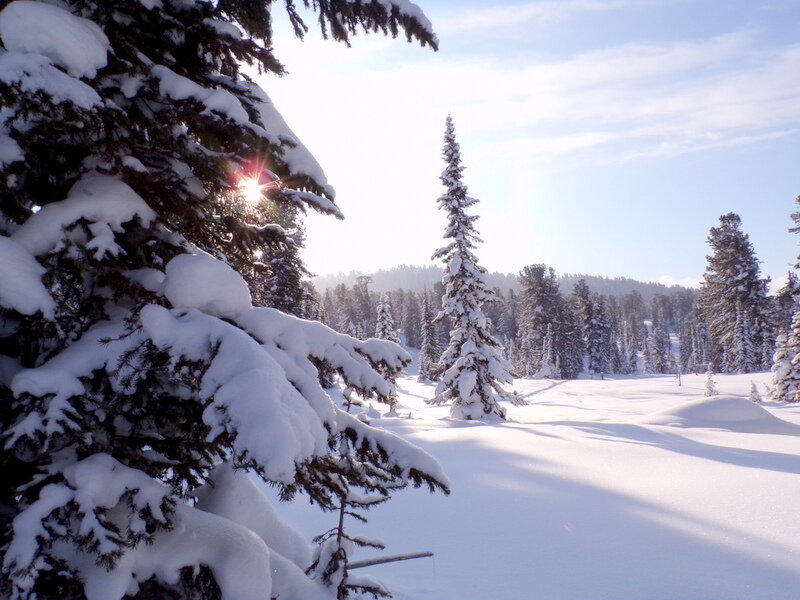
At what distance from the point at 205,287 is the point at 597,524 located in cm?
453

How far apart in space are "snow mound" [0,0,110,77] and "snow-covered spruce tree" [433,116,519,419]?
1730cm

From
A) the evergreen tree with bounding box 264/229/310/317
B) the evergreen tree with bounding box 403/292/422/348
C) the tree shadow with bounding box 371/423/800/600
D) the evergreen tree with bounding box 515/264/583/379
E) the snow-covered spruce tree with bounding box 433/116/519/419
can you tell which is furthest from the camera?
the evergreen tree with bounding box 403/292/422/348

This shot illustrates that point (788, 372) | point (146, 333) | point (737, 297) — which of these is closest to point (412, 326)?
point (737, 297)

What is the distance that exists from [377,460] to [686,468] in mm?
6161

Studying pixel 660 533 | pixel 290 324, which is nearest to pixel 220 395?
pixel 290 324

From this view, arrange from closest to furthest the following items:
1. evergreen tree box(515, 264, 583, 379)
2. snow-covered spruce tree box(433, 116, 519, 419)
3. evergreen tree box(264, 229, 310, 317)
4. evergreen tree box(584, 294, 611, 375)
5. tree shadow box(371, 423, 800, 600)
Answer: tree shadow box(371, 423, 800, 600) → snow-covered spruce tree box(433, 116, 519, 419) → evergreen tree box(264, 229, 310, 317) → evergreen tree box(515, 264, 583, 379) → evergreen tree box(584, 294, 611, 375)

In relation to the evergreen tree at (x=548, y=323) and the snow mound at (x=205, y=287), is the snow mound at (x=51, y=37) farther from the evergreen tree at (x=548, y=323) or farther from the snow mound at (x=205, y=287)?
the evergreen tree at (x=548, y=323)

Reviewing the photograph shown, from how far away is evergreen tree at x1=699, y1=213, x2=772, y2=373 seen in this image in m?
41.5

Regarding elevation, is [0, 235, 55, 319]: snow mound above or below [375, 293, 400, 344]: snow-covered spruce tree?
below

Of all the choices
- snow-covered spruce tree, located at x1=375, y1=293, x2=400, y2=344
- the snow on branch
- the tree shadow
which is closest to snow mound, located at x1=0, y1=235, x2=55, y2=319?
the snow on branch

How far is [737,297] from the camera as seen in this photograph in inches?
1649

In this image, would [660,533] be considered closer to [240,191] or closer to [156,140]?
[240,191]

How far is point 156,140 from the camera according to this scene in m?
2.79

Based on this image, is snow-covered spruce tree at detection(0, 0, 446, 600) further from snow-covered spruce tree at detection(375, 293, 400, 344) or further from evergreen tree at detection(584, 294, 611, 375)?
evergreen tree at detection(584, 294, 611, 375)
